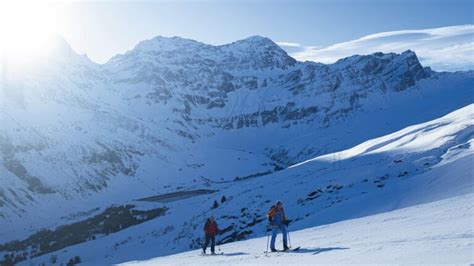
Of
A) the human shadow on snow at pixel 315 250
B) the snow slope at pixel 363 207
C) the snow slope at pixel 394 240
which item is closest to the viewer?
the snow slope at pixel 394 240

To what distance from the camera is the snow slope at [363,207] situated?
59.3 ft

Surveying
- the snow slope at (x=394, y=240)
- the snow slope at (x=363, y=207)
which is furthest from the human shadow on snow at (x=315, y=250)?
the snow slope at (x=363, y=207)

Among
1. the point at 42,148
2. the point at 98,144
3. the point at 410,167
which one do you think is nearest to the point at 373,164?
the point at 410,167

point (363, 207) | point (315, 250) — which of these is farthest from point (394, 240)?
point (363, 207)

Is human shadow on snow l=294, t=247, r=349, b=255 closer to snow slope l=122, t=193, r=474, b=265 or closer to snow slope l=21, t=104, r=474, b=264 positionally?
snow slope l=122, t=193, r=474, b=265

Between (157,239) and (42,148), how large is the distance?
422ft

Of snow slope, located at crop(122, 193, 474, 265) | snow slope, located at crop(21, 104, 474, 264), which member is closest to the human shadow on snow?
snow slope, located at crop(122, 193, 474, 265)

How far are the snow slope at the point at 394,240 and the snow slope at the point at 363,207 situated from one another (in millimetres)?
69

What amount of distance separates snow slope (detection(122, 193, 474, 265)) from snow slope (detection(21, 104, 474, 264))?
0.07 metres

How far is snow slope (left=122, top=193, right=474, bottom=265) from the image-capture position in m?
14.0

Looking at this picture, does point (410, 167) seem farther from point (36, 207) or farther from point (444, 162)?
point (36, 207)

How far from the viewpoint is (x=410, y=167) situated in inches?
1636

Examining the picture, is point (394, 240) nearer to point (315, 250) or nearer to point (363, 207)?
point (315, 250)

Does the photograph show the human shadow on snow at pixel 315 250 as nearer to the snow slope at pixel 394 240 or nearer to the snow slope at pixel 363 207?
the snow slope at pixel 394 240
